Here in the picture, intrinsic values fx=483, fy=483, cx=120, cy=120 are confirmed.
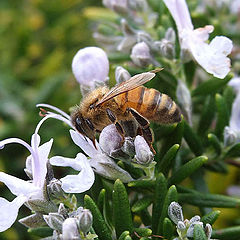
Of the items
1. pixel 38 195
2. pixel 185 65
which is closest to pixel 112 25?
pixel 185 65

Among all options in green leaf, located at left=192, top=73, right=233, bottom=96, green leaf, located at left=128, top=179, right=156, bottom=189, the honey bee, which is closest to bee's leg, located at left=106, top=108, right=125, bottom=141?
the honey bee

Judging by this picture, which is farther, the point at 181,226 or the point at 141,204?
the point at 141,204

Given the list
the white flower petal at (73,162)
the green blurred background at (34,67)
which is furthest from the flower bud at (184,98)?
the green blurred background at (34,67)

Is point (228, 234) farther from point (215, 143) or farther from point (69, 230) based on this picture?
point (69, 230)

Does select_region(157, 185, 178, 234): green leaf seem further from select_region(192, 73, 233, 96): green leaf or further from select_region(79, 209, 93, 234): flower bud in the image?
→ select_region(192, 73, 233, 96): green leaf

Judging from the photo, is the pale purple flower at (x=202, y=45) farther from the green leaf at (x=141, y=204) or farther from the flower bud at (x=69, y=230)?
the flower bud at (x=69, y=230)

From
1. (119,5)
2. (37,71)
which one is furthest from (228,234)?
(37,71)

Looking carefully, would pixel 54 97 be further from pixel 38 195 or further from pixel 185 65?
pixel 38 195
